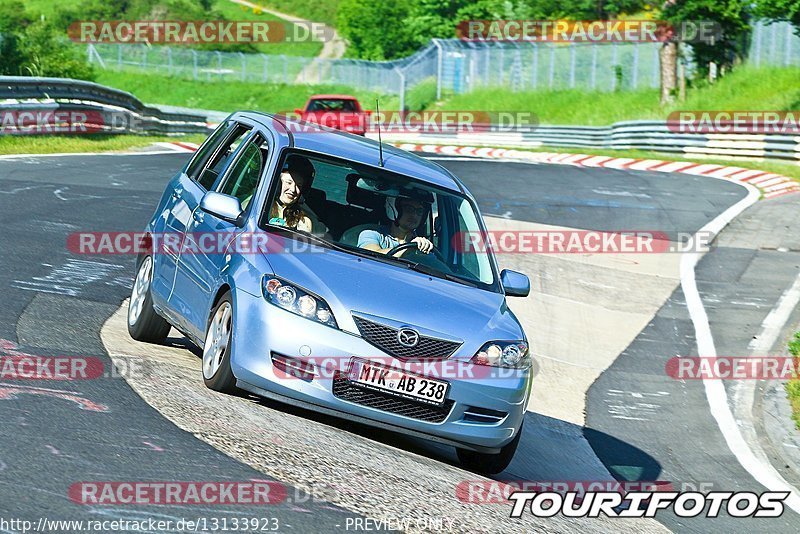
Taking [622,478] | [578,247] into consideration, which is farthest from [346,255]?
[578,247]

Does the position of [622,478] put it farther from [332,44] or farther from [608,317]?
[332,44]

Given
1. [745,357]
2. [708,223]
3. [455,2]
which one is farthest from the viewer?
[455,2]

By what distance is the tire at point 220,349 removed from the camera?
6.99 meters

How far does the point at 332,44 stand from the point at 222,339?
105 meters

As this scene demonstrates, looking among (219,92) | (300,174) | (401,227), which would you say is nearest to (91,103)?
(300,174)

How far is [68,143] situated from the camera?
81.7 feet

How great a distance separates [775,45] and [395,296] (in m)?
38.4

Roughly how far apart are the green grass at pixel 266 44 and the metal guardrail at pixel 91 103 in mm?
70340

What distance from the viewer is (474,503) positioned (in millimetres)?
6086

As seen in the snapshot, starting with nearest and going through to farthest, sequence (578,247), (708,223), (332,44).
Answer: (578,247), (708,223), (332,44)

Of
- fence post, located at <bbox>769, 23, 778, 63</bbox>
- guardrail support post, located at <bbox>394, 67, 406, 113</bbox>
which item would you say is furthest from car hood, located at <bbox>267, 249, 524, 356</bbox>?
guardrail support post, located at <bbox>394, 67, 406, 113</bbox>

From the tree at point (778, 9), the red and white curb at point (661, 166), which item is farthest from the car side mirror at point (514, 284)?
the tree at point (778, 9)

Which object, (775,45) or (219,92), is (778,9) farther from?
(219,92)

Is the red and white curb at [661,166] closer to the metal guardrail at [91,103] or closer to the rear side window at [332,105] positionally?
the rear side window at [332,105]
